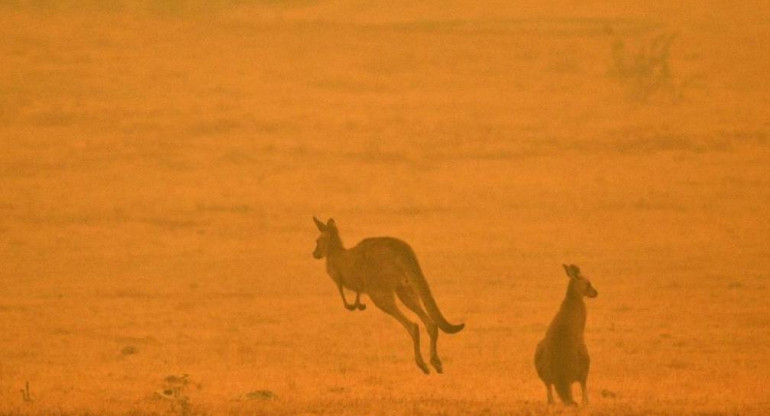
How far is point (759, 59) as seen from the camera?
42281 mm

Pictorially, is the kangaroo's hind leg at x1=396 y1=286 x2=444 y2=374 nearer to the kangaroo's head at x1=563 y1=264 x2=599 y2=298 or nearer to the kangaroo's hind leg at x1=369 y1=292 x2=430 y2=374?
the kangaroo's hind leg at x1=369 y1=292 x2=430 y2=374

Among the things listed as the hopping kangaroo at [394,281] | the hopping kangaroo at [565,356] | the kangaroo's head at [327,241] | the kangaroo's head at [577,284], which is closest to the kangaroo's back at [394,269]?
the hopping kangaroo at [394,281]

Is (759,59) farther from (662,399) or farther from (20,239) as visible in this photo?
(662,399)

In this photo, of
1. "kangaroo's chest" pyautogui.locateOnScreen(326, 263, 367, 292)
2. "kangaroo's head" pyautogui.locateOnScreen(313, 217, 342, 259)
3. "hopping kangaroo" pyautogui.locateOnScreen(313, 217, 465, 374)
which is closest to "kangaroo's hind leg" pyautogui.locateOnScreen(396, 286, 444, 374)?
"hopping kangaroo" pyautogui.locateOnScreen(313, 217, 465, 374)

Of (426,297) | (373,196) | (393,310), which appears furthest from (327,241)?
(373,196)

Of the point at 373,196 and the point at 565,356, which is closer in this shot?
the point at 565,356

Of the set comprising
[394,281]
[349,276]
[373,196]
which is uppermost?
[373,196]

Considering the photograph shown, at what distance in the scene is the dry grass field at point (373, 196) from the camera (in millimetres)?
17531

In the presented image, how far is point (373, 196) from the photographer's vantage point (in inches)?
1216

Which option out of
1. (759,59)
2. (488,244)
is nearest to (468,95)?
(759,59)

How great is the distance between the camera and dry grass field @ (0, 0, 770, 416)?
1753 cm

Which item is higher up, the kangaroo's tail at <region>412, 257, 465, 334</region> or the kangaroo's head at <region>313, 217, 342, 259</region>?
the kangaroo's head at <region>313, 217, 342, 259</region>

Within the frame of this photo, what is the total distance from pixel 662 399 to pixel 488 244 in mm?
13556

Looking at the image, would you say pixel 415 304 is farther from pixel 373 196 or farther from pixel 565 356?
pixel 373 196
